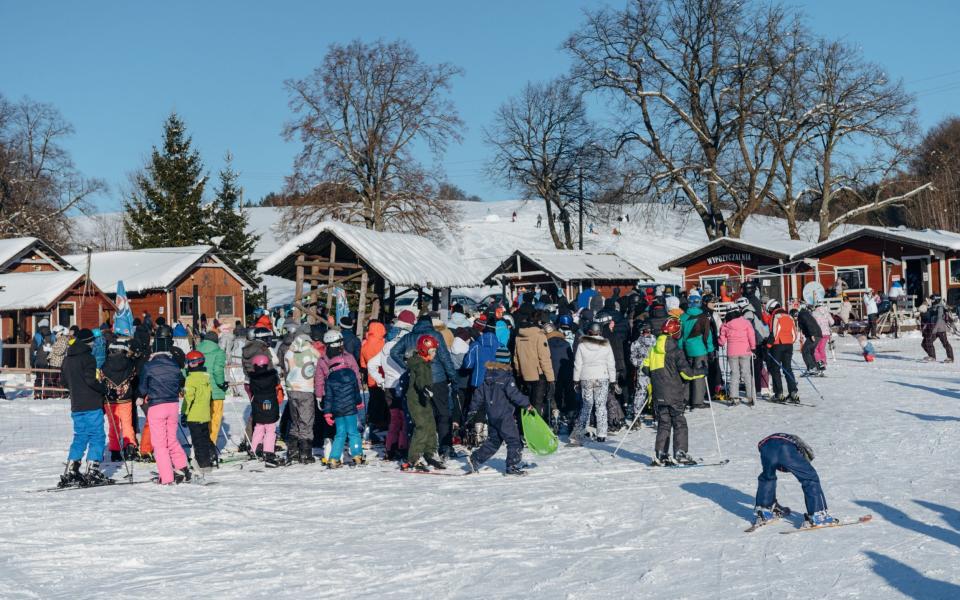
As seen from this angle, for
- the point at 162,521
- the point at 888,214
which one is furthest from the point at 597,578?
the point at 888,214

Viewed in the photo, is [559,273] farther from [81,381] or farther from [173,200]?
[81,381]

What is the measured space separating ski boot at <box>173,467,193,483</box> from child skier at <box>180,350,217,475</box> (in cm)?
31

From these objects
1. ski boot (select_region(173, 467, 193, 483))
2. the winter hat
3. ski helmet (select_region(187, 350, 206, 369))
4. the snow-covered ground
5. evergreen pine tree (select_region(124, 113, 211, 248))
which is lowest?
the snow-covered ground

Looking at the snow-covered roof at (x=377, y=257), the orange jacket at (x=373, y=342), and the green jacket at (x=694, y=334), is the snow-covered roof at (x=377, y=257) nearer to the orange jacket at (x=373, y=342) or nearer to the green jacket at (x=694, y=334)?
the orange jacket at (x=373, y=342)

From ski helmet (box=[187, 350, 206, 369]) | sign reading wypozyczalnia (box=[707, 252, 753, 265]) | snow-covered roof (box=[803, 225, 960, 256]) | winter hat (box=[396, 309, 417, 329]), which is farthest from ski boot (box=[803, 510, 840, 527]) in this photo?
sign reading wypozyczalnia (box=[707, 252, 753, 265])

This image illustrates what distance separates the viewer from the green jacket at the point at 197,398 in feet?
39.2

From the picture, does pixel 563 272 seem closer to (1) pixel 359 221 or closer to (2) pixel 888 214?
(1) pixel 359 221

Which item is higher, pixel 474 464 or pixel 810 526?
pixel 474 464

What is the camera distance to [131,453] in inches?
533

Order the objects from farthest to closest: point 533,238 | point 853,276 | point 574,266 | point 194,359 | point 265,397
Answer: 1. point 533,238
2. point 574,266
3. point 853,276
4. point 265,397
5. point 194,359

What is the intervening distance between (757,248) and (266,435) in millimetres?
30069

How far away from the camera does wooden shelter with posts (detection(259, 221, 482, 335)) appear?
73.4ft

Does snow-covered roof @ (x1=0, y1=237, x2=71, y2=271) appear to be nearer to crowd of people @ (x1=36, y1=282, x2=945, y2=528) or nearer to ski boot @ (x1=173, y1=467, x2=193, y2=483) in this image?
crowd of people @ (x1=36, y1=282, x2=945, y2=528)

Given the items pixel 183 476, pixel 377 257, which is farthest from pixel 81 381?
pixel 377 257
